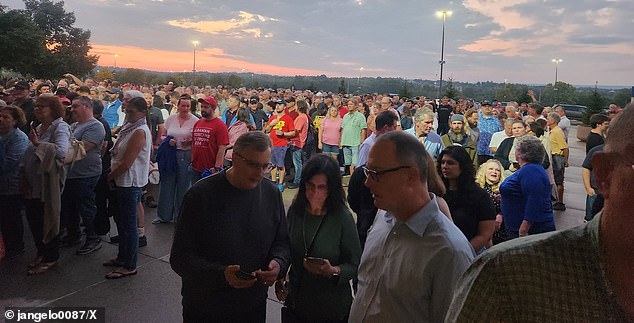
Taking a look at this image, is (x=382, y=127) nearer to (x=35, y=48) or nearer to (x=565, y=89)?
(x=565, y=89)

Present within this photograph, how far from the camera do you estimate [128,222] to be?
15.1 ft

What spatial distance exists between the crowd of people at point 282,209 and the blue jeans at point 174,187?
18 millimetres

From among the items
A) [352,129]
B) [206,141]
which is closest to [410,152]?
[206,141]

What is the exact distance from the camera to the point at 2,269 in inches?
188

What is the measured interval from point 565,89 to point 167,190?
43877 mm

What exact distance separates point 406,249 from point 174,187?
5.41 meters

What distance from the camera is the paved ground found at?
403 centimetres

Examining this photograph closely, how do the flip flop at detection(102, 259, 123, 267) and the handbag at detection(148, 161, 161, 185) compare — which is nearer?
the flip flop at detection(102, 259, 123, 267)

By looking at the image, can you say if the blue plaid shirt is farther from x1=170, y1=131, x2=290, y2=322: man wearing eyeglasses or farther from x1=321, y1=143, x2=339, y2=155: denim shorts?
x1=170, y1=131, x2=290, y2=322: man wearing eyeglasses

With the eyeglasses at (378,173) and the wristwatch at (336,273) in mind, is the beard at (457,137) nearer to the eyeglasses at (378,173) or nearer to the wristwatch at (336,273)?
the wristwatch at (336,273)

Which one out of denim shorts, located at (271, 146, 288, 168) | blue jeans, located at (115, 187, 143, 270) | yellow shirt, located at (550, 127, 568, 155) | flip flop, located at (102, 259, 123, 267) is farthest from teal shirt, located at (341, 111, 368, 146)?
flip flop, located at (102, 259, 123, 267)

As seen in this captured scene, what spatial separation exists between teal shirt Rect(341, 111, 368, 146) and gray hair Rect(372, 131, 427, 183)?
26.5 feet

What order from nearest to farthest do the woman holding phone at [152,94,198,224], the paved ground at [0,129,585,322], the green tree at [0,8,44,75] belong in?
the paved ground at [0,129,585,322] → the woman holding phone at [152,94,198,224] → the green tree at [0,8,44,75]

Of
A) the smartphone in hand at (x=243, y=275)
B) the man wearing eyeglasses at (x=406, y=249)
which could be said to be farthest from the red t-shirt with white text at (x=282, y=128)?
the man wearing eyeglasses at (x=406, y=249)
